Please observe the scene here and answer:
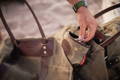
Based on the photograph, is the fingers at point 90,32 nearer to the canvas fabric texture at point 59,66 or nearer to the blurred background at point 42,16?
the canvas fabric texture at point 59,66

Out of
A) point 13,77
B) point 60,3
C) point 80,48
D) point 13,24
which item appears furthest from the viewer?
point 60,3

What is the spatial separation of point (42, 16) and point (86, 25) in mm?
888

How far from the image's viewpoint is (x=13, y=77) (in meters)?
0.89

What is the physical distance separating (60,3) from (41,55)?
36.2 inches

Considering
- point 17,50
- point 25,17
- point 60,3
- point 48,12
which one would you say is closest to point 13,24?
point 25,17

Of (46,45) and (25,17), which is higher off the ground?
(46,45)

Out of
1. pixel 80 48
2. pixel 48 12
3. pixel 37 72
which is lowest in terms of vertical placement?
pixel 48 12

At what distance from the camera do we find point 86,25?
31.5 inches

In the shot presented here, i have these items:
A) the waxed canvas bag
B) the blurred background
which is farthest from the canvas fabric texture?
the blurred background

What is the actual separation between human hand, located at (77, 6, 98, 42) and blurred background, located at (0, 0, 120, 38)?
2.09ft

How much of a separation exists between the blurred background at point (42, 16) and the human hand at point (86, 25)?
2.09 ft

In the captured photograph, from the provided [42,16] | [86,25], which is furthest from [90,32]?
[42,16]

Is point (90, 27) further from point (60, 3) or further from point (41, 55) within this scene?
point (60, 3)

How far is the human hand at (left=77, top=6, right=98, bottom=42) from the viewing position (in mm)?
778
